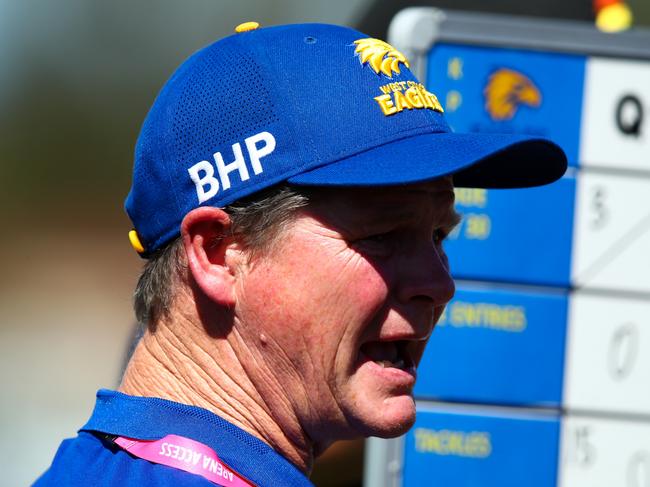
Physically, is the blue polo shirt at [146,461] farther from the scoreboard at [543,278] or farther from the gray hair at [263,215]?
the scoreboard at [543,278]

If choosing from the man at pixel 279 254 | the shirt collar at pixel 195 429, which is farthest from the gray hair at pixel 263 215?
the shirt collar at pixel 195 429

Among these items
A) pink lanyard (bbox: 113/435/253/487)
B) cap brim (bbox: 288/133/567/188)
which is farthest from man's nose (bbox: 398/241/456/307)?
pink lanyard (bbox: 113/435/253/487)

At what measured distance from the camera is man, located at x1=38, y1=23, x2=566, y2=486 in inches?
60.6

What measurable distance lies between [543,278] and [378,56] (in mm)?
1638

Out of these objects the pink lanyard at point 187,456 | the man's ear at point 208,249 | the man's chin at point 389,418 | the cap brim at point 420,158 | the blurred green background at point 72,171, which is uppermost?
the blurred green background at point 72,171

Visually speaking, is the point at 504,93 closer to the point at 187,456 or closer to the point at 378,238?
the point at 378,238

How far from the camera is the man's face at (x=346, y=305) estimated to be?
1566 millimetres

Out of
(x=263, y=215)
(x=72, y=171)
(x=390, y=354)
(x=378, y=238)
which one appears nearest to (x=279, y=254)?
(x=263, y=215)

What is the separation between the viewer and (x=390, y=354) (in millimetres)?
1681

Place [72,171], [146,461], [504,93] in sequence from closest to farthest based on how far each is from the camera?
[146,461] → [504,93] → [72,171]

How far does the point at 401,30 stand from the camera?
9.96 feet

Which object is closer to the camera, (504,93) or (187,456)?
(187,456)

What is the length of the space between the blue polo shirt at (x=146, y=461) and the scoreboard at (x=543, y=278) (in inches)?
59.9

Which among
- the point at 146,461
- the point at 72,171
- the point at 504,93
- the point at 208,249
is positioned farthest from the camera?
the point at 72,171
